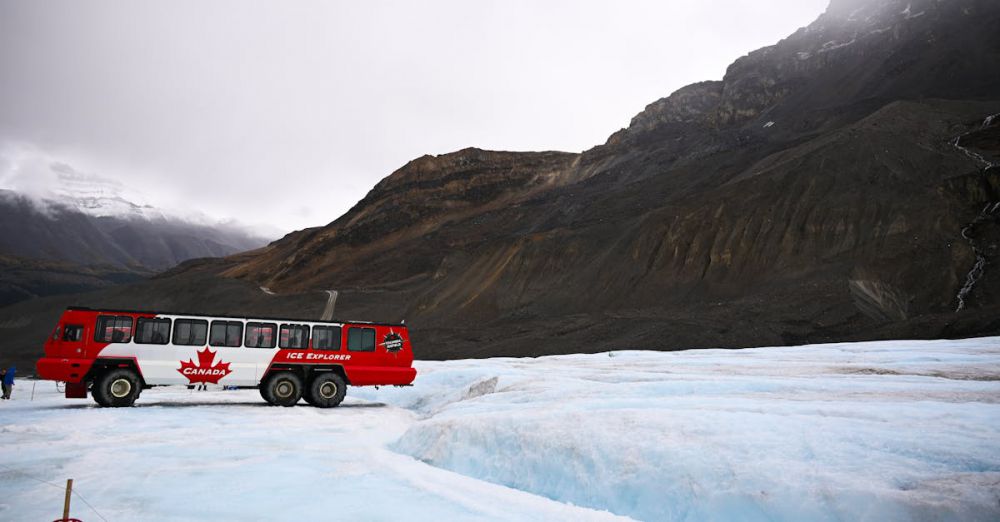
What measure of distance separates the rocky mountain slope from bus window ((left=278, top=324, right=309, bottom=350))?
974 inches

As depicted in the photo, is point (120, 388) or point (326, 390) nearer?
point (120, 388)

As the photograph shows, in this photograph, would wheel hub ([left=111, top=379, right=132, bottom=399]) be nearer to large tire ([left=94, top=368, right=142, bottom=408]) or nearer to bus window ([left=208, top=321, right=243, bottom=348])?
large tire ([left=94, top=368, right=142, bottom=408])

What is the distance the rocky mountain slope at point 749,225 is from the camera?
124ft

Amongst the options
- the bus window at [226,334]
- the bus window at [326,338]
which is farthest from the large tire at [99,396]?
the bus window at [326,338]

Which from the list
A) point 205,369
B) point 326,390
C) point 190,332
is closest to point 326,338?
point 326,390

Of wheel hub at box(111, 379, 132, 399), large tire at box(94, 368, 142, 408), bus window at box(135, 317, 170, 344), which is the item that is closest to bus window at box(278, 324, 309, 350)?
bus window at box(135, 317, 170, 344)

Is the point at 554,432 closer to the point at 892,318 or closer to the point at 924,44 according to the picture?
the point at 892,318

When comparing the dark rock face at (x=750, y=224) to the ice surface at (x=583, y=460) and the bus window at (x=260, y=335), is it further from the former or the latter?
the ice surface at (x=583, y=460)

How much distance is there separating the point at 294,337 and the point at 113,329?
14.6ft

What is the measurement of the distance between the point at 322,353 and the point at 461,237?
71849mm

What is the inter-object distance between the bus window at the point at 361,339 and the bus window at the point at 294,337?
1.19 m

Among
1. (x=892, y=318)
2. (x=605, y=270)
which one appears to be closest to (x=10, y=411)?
(x=892, y=318)

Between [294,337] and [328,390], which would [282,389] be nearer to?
[328,390]

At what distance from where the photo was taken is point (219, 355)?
652 inches
